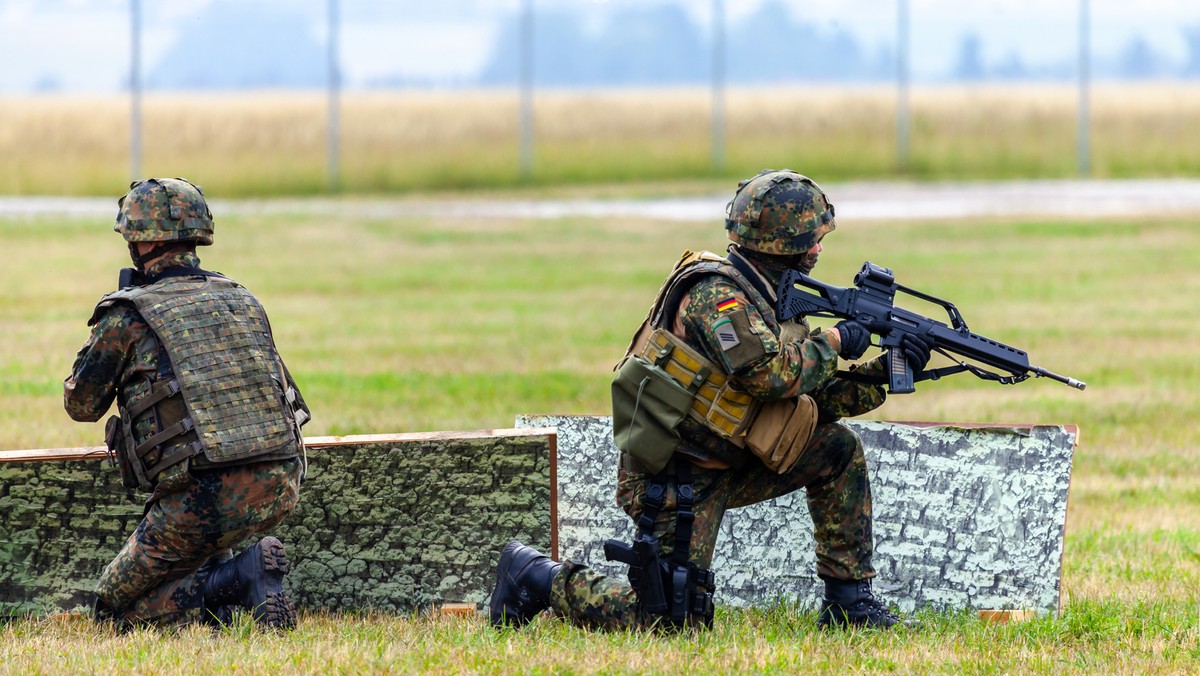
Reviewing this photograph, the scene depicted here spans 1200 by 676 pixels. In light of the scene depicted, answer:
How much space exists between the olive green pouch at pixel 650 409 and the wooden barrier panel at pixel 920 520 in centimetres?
81

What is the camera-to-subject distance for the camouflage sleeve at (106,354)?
18.1ft

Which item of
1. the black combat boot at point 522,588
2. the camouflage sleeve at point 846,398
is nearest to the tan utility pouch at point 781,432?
the camouflage sleeve at point 846,398

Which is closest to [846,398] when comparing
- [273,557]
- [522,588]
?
[522,588]

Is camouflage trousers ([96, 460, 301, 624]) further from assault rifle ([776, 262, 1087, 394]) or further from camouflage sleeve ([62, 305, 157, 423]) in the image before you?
assault rifle ([776, 262, 1087, 394])

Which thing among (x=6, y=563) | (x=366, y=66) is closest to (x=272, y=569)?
(x=6, y=563)

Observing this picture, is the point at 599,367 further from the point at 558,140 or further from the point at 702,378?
the point at 558,140

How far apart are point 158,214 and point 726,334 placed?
6.87ft

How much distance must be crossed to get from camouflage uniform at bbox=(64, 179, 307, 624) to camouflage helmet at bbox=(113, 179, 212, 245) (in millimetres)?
112

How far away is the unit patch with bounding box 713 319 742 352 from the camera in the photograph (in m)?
5.23

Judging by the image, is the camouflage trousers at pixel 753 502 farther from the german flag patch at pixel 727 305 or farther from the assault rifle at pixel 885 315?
the german flag patch at pixel 727 305

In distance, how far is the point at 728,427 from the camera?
212 inches

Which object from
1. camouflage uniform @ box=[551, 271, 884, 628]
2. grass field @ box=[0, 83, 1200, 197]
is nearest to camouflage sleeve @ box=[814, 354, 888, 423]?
camouflage uniform @ box=[551, 271, 884, 628]

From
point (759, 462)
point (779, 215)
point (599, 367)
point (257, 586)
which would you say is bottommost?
point (257, 586)

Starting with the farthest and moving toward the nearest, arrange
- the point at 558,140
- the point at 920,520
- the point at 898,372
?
1. the point at 558,140
2. the point at 920,520
3. the point at 898,372
